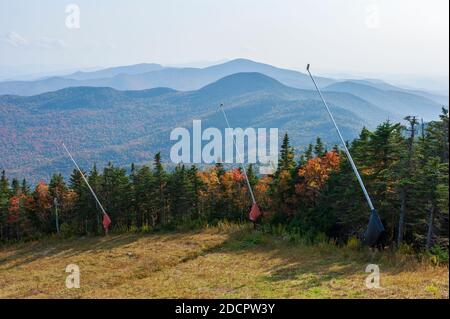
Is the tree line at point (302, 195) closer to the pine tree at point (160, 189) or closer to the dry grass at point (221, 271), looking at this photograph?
the pine tree at point (160, 189)

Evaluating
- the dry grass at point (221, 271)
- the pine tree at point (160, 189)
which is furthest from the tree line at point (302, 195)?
the dry grass at point (221, 271)

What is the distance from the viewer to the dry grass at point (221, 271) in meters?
14.3

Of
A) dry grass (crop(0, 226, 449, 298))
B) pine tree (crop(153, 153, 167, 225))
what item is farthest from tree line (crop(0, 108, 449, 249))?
dry grass (crop(0, 226, 449, 298))

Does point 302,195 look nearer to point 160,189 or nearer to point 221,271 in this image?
point 160,189

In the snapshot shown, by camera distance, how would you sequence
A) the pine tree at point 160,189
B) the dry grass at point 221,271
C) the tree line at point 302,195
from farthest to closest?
the pine tree at point 160,189, the tree line at point 302,195, the dry grass at point 221,271

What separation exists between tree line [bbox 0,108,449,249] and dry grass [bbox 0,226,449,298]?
3.74 meters

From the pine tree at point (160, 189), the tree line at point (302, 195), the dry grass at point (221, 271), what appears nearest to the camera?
the dry grass at point (221, 271)

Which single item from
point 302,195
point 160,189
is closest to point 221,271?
point 302,195

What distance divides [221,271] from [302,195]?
20.4 m

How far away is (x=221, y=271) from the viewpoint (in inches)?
774

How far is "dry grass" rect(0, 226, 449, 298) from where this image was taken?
1430 cm

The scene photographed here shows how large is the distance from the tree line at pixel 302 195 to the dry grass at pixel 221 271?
3744 millimetres

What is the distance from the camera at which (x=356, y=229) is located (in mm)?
27531
